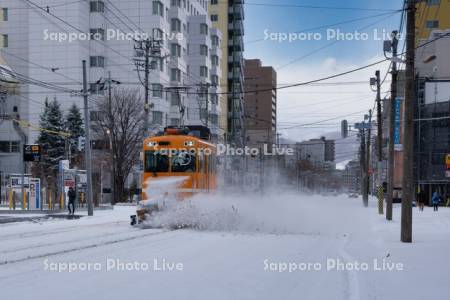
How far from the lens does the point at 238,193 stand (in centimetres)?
2745

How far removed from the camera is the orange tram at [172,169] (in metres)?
22.6

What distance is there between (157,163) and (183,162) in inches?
39.4


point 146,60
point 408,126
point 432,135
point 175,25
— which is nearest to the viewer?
point 408,126

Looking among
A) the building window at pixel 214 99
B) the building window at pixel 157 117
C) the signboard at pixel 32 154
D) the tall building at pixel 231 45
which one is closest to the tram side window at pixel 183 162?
the signboard at pixel 32 154

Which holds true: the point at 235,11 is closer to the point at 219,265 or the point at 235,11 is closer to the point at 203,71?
the point at 203,71

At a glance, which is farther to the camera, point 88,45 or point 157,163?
point 88,45

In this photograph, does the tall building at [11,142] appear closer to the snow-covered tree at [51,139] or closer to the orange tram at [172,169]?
the snow-covered tree at [51,139]

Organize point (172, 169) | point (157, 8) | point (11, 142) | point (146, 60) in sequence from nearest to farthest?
1. point (172, 169)
2. point (146, 60)
3. point (157, 8)
4. point (11, 142)

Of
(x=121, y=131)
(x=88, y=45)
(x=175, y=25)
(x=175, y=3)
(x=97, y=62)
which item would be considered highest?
(x=175, y=3)

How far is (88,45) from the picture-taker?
238 feet

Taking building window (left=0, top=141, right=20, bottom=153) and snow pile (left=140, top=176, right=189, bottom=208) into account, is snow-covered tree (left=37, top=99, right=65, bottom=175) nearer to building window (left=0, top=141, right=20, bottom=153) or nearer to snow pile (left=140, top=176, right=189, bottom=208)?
building window (left=0, top=141, right=20, bottom=153)

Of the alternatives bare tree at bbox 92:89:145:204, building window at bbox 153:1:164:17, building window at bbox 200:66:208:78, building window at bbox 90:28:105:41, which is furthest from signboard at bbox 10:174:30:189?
building window at bbox 200:66:208:78

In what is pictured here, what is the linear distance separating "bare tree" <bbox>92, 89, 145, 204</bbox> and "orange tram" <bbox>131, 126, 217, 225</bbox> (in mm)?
29004

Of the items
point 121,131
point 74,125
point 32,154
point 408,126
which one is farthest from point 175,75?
point 408,126
